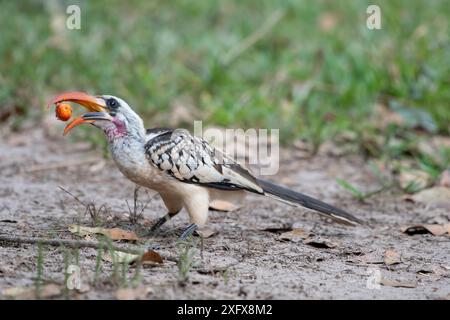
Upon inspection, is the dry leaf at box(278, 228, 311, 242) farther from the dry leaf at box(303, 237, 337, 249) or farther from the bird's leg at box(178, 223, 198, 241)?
the bird's leg at box(178, 223, 198, 241)

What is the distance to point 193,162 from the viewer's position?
4410 mm

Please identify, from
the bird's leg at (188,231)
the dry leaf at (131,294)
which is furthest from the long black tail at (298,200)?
the dry leaf at (131,294)

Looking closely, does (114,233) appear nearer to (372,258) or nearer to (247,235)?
(247,235)

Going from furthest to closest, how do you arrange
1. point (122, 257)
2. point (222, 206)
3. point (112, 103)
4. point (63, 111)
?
point (222, 206), point (63, 111), point (112, 103), point (122, 257)

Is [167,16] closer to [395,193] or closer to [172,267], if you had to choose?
[395,193]

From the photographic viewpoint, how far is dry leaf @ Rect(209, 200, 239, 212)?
17.1ft

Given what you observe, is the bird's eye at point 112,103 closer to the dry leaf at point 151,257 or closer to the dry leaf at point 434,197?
the dry leaf at point 151,257

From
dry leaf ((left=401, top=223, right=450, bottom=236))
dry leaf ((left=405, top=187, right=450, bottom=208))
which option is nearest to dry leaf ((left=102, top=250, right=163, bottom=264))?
dry leaf ((left=401, top=223, right=450, bottom=236))

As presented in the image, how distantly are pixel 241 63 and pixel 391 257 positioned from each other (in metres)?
4.20

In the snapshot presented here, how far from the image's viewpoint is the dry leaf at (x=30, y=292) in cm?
321

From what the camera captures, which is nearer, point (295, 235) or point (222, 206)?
point (295, 235)

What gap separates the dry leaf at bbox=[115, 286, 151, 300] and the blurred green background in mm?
3395

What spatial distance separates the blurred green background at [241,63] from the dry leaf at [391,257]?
2.21 m

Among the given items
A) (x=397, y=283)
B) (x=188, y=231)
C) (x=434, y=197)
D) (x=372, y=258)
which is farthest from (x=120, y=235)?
(x=434, y=197)
